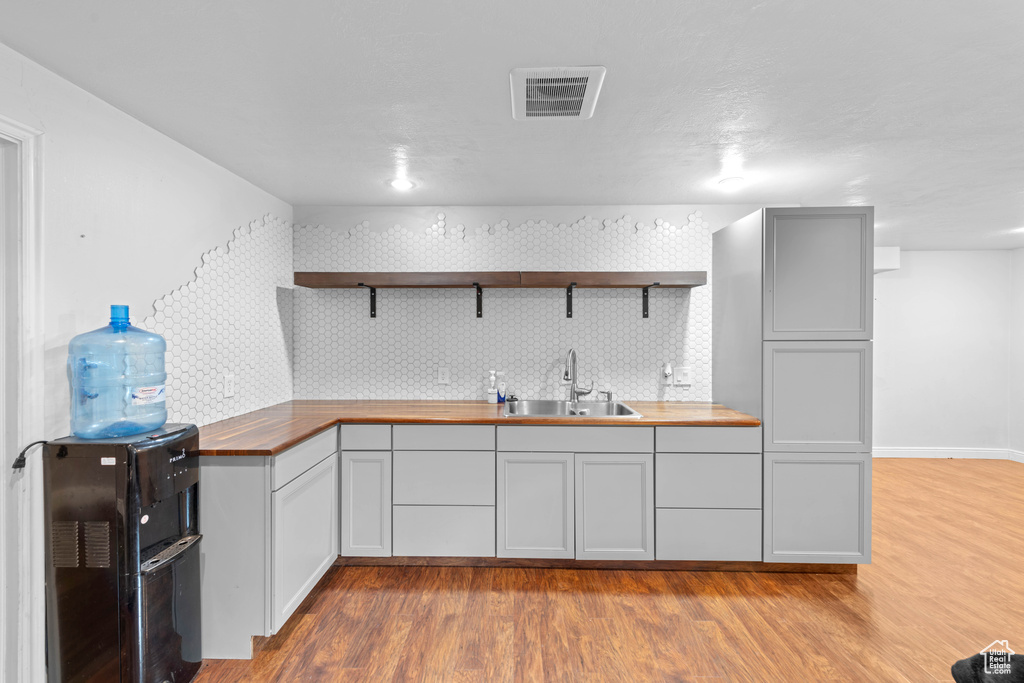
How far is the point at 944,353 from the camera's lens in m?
5.31

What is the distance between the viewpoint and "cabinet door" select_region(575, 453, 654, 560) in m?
2.81

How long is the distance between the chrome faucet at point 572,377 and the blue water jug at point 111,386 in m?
2.34

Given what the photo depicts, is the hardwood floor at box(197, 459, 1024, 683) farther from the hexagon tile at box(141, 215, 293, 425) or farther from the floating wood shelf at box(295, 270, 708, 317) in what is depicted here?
the floating wood shelf at box(295, 270, 708, 317)

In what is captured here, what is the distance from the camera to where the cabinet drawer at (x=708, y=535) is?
109 inches

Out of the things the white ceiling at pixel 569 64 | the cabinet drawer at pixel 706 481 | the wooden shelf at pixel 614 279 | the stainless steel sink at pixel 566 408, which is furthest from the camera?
the stainless steel sink at pixel 566 408

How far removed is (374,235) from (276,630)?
96.4 inches

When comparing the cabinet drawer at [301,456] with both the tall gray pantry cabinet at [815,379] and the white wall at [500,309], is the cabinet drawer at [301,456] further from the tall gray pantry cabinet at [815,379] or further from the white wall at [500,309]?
the tall gray pantry cabinet at [815,379]

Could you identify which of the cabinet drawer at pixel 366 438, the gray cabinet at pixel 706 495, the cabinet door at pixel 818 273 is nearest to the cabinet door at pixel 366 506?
the cabinet drawer at pixel 366 438

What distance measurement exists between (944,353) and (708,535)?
4.42m

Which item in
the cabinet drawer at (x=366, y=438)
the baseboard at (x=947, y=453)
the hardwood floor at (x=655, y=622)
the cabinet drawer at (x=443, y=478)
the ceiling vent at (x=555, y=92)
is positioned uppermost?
the ceiling vent at (x=555, y=92)

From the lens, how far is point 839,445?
2.71m

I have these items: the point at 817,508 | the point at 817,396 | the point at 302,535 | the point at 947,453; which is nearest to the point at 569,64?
the point at 817,396

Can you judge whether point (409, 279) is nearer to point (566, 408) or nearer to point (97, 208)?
point (566, 408)

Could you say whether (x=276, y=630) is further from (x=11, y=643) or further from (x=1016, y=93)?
(x=1016, y=93)
